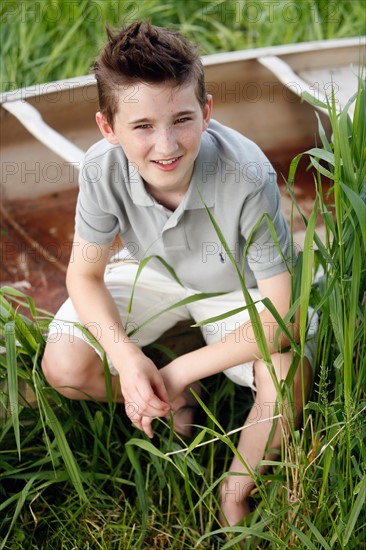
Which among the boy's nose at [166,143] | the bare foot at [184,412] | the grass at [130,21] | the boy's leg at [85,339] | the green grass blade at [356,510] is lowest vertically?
the green grass blade at [356,510]

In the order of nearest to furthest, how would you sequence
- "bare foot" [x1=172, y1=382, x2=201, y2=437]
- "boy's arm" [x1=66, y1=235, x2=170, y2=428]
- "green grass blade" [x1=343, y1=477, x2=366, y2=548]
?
1. "green grass blade" [x1=343, y1=477, x2=366, y2=548]
2. "boy's arm" [x1=66, y1=235, x2=170, y2=428]
3. "bare foot" [x1=172, y1=382, x2=201, y2=437]

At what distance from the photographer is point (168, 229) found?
1754mm

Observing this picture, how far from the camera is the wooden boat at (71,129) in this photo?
2.53 meters

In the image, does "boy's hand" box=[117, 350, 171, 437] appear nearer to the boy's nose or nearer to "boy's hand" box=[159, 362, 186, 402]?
"boy's hand" box=[159, 362, 186, 402]

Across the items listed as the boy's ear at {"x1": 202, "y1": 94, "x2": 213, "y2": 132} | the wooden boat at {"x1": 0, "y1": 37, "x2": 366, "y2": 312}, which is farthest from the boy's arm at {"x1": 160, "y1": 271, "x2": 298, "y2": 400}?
the wooden boat at {"x1": 0, "y1": 37, "x2": 366, "y2": 312}

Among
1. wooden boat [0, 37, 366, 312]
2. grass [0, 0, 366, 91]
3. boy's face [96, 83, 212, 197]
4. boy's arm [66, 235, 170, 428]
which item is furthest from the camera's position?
grass [0, 0, 366, 91]

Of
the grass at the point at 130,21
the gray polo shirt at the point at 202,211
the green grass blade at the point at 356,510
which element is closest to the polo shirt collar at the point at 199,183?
the gray polo shirt at the point at 202,211

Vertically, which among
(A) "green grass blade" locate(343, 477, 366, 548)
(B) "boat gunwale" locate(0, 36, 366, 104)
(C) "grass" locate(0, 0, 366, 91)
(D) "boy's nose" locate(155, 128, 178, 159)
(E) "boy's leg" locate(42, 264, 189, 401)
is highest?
(C) "grass" locate(0, 0, 366, 91)

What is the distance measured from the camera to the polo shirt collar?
1.70 metres

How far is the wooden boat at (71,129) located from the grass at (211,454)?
24.1 inches

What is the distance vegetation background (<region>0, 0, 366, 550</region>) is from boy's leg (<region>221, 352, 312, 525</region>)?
0.03 metres

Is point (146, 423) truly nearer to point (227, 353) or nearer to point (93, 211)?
point (227, 353)

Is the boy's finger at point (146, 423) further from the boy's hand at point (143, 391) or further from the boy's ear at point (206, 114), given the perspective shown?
the boy's ear at point (206, 114)

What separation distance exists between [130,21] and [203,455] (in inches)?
78.0
